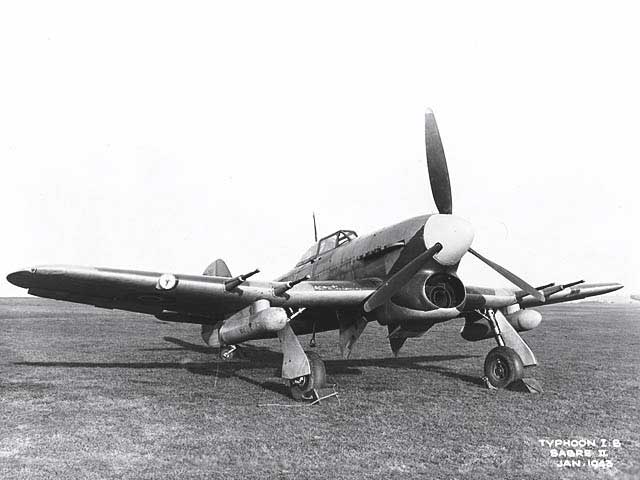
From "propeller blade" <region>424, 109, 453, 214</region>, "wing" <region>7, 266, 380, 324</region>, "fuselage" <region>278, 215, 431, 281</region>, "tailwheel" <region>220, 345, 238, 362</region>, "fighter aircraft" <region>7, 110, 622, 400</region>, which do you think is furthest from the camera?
"tailwheel" <region>220, 345, 238, 362</region>

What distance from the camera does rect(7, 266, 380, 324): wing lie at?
7641mm

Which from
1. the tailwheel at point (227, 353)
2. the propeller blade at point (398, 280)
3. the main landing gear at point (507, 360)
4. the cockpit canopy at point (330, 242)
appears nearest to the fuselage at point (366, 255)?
the cockpit canopy at point (330, 242)

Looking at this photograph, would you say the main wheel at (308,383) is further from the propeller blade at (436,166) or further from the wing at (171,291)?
the propeller blade at (436,166)

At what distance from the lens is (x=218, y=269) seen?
12477 mm

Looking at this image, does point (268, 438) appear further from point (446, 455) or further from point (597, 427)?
point (597, 427)

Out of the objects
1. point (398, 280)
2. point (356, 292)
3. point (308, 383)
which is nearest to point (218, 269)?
point (356, 292)

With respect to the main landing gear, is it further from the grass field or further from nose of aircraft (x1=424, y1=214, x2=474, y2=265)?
nose of aircraft (x1=424, y1=214, x2=474, y2=265)

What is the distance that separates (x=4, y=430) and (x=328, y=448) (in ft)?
12.2

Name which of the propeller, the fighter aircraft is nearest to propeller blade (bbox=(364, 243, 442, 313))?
the fighter aircraft

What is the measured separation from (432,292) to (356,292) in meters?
1.24

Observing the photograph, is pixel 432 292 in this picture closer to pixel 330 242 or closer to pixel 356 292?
pixel 356 292

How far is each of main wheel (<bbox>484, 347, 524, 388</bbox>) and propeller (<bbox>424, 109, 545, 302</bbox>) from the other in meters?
1.37

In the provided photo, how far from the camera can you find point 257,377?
10.2 meters

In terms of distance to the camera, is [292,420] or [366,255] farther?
[366,255]
